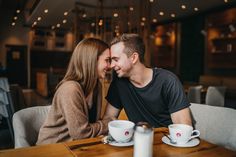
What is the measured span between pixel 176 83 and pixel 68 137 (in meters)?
0.78

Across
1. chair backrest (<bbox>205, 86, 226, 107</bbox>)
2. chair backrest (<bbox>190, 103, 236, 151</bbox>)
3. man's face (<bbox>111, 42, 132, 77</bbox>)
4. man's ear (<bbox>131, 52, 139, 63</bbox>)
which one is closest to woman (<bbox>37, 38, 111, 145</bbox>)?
man's face (<bbox>111, 42, 132, 77</bbox>)

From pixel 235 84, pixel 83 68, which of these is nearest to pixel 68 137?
pixel 83 68

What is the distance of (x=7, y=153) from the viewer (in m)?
1.05

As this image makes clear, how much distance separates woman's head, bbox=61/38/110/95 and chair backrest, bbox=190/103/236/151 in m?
0.77

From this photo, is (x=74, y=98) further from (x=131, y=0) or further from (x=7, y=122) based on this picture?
(x=131, y=0)

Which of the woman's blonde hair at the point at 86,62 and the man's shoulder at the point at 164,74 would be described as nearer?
the woman's blonde hair at the point at 86,62

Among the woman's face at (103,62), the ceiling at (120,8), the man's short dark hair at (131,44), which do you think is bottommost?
the woman's face at (103,62)

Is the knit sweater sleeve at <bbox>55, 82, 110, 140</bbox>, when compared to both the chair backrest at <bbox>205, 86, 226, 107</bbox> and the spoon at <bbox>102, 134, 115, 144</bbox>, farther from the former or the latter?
the chair backrest at <bbox>205, 86, 226, 107</bbox>

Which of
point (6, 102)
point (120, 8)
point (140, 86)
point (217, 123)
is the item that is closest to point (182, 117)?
point (217, 123)

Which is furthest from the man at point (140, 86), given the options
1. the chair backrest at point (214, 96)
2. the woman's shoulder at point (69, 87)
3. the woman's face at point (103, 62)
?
the chair backrest at point (214, 96)

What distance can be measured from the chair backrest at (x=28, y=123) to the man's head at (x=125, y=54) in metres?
0.60

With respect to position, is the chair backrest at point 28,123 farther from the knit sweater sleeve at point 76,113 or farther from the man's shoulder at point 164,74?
the man's shoulder at point 164,74

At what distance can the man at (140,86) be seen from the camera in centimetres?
171

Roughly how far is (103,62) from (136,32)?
6306mm
